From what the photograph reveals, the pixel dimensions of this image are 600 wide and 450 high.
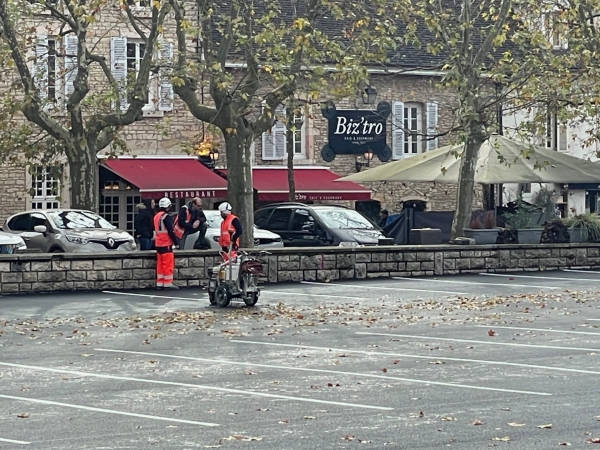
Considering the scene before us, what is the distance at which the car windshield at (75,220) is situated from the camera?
28188mm

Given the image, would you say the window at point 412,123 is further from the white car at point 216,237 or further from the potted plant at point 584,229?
the white car at point 216,237

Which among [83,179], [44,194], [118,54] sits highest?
[118,54]

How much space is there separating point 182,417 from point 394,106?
32687 millimetres

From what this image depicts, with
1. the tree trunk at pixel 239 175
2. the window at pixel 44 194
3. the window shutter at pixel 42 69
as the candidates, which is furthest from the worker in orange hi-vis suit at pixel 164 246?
the window at pixel 44 194

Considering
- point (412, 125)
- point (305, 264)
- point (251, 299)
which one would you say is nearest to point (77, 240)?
point (305, 264)

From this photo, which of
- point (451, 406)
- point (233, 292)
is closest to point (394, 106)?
point (233, 292)

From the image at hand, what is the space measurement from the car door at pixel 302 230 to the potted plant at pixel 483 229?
337 cm

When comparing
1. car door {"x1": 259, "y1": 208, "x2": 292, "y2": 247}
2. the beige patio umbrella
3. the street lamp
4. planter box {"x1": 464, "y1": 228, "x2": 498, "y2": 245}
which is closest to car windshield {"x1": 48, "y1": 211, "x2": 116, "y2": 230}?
car door {"x1": 259, "y1": 208, "x2": 292, "y2": 247}

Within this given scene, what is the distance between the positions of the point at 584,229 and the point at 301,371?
18384 mm

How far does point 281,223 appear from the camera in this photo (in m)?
31.2

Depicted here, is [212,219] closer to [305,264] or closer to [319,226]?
[319,226]

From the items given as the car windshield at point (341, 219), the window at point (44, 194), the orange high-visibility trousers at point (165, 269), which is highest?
the window at point (44, 194)

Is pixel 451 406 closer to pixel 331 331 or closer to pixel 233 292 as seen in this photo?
pixel 331 331

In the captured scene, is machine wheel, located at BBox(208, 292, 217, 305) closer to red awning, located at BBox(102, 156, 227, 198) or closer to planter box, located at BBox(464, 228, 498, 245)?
planter box, located at BBox(464, 228, 498, 245)
